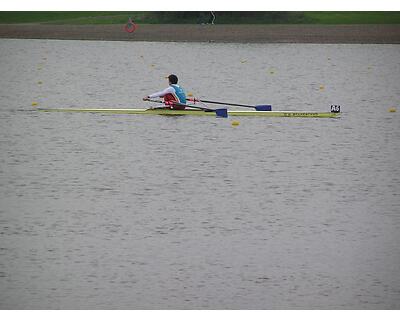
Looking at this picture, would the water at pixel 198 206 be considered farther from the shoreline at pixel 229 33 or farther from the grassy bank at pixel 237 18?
the grassy bank at pixel 237 18

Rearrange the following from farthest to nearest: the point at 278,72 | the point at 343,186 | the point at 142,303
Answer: the point at 278,72 → the point at 343,186 → the point at 142,303

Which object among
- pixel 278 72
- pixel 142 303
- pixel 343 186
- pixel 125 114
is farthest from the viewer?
pixel 278 72

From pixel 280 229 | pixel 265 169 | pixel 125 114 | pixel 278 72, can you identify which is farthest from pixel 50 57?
pixel 280 229

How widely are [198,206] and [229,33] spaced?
127 ft

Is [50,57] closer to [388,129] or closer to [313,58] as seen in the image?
[313,58]

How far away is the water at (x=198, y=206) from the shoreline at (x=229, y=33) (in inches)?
816

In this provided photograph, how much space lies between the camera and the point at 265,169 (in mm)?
20016

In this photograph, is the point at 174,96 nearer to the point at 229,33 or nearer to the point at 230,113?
the point at 230,113

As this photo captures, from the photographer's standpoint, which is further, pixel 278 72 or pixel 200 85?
pixel 278 72

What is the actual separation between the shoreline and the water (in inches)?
816

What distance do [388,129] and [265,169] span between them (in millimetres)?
6174

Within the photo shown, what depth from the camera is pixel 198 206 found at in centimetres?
1680

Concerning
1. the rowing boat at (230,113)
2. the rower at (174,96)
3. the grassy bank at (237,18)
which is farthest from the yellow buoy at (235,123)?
the grassy bank at (237,18)

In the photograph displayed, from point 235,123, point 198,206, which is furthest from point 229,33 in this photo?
point 198,206
